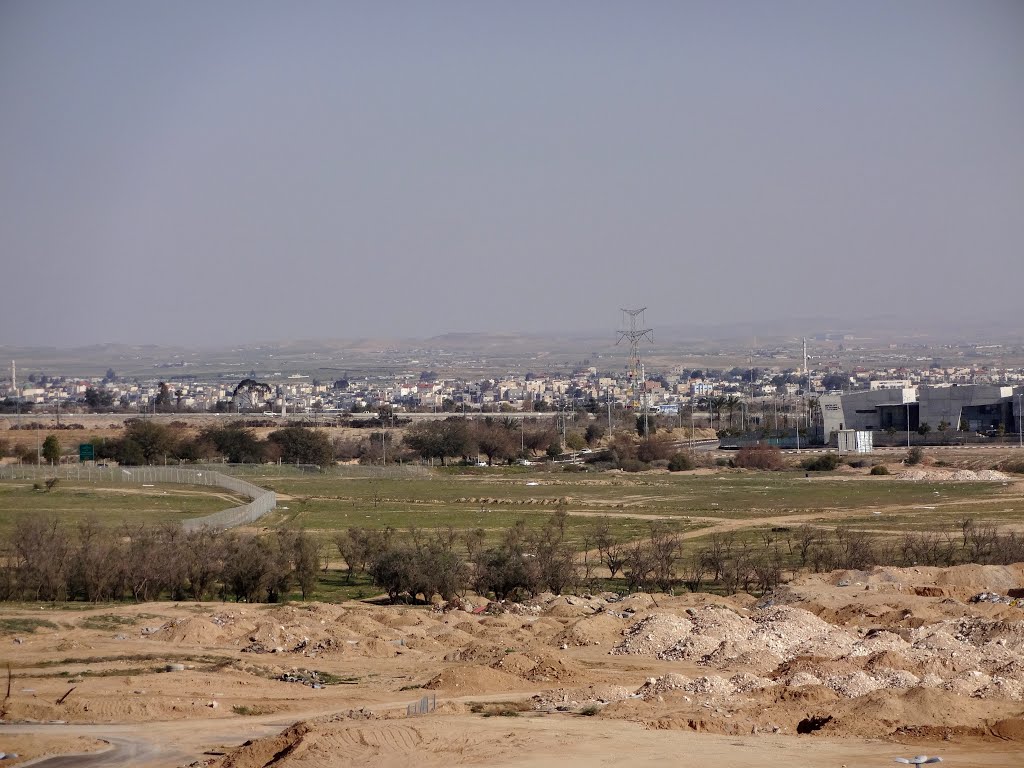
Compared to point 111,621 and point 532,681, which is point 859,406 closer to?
point 111,621

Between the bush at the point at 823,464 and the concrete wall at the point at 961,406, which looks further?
the concrete wall at the point at 961,406

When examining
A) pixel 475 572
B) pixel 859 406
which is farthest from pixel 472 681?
pixel 859 406

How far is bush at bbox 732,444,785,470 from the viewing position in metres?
99.2

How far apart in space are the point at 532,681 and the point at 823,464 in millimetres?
74411

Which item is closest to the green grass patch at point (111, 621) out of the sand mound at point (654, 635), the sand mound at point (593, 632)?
the sand mound at point (593, 632)

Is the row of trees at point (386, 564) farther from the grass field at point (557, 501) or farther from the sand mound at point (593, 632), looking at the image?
the grass field at point (557, 501)

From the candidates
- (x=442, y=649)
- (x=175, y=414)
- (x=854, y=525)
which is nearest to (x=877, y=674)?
(x=442, y=649)

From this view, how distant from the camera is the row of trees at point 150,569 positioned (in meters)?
35.6

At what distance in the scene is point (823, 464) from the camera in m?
95.8

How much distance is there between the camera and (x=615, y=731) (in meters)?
19.9

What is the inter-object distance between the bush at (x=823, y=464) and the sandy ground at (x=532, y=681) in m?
60.1

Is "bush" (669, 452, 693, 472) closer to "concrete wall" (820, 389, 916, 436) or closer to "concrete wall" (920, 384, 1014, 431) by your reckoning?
"concrete wall" (820, 389, 916, 436)

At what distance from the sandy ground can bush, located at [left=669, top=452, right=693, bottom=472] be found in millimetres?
64324

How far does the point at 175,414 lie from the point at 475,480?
321 feet
